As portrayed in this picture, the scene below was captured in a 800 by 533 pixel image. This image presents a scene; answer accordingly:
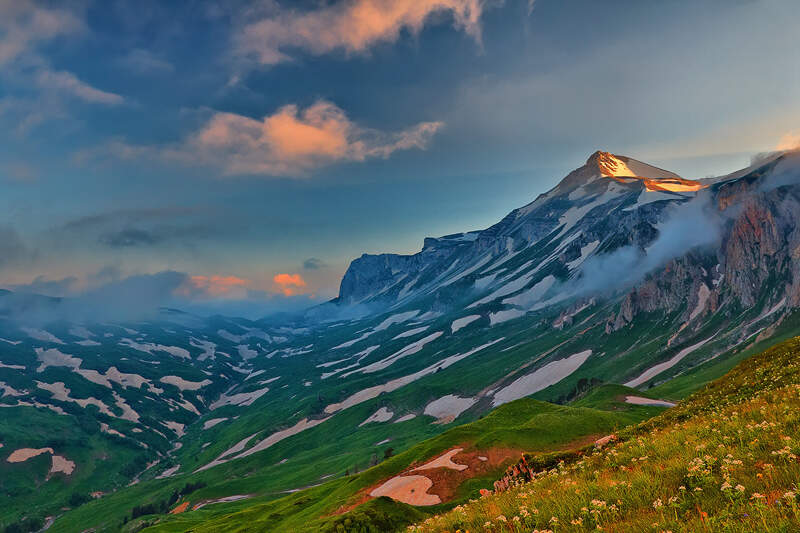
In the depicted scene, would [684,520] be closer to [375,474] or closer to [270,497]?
[375,474]

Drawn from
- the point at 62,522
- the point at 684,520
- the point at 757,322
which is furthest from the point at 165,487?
the point at 757,322

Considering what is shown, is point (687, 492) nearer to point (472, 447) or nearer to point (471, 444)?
point (472, 447)

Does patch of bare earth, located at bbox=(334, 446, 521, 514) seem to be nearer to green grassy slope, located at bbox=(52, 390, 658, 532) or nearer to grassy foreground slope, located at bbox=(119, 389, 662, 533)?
grassy foreground slope, located at bbox=(119, 389, 662, 533)

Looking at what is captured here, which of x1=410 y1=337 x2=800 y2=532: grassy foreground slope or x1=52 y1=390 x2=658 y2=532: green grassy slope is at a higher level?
x1=410 y1=337 x2=800 y2=532: grassy foreground slope

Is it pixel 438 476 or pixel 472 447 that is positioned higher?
pixel 438 476

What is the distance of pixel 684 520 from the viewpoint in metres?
6.69

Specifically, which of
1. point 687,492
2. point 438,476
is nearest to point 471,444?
point 438,476

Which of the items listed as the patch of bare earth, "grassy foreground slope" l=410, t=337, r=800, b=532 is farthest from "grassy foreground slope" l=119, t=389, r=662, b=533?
"grassy foreground slope" l=410, t=337, r=800, b=532

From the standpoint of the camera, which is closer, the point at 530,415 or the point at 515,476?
the point at 515,476

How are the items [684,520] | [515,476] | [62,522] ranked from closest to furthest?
[684,520] < [515,476] < [62,522]

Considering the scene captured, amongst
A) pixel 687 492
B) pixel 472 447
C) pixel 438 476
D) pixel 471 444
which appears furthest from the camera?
pixel 471 444

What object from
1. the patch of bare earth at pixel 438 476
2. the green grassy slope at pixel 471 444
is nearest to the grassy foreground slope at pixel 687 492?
the green grassy slope at pixel 471 444

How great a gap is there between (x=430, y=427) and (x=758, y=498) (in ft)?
641

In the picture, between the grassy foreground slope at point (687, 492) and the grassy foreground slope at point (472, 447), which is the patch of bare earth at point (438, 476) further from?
the grassy foreground slope at point (687, 492)
